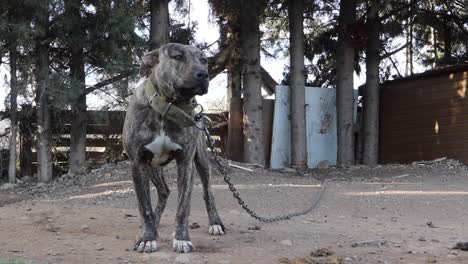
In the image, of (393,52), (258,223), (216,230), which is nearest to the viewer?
(216,230)

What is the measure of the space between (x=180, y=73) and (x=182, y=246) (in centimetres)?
133

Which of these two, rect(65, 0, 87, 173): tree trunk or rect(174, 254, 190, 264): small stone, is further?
rect(65, 0, 87, 173): tree trunk

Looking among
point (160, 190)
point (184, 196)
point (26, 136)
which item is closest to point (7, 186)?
point (26, 136)

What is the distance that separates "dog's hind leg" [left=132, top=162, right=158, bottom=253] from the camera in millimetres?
4703

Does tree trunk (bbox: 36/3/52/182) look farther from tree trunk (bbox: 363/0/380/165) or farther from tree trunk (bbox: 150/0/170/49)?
tree trunk (bbox: 363/0/380/165)

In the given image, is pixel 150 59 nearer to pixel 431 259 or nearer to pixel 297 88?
pixel 431 259

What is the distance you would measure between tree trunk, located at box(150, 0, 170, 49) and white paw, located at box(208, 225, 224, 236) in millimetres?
7347

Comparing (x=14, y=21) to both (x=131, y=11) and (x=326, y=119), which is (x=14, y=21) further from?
(x=326, y=119)

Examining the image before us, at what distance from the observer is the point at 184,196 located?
493 centimetres

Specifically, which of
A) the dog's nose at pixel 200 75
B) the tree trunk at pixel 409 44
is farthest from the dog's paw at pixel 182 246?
the tree trunk at pixel 409 44

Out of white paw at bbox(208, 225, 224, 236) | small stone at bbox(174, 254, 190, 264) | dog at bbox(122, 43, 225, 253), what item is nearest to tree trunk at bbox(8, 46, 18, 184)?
white paw at bbox(208, 225, 224, 236)

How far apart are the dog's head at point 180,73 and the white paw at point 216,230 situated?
1.63 metres

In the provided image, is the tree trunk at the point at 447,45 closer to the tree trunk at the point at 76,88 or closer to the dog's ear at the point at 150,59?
the tree trunk at the point at 76,88

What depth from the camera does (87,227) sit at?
6180 mm
